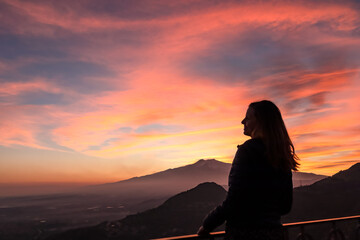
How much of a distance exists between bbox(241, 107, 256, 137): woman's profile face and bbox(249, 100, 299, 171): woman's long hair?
0.9 inches

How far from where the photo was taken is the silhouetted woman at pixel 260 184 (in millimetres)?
1816

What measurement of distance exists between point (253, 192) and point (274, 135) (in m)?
0.37

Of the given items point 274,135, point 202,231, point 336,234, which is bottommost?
point 336,234

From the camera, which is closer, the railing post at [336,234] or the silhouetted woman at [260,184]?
the silhouetted woman at [260,184]

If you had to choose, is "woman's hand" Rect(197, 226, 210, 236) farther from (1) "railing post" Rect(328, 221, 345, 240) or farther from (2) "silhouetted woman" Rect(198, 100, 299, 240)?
(1) "railing post" Rect(328, 221, 345, 240)

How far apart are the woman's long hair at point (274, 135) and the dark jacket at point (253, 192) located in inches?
1.7

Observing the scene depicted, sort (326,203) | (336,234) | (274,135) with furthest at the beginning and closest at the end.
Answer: (326,203) < (336,234) < (274,135)

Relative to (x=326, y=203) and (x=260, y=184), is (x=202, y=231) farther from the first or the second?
(x=326, y=203)

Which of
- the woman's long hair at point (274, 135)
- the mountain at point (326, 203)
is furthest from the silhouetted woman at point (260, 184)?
the mountain at point (326, 203)

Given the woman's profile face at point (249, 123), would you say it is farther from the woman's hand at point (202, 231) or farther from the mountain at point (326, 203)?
the mountain at point (326, 203)

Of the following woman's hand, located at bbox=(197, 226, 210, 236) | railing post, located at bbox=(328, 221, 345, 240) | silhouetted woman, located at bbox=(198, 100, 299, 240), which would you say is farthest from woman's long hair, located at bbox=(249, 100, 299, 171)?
railing post, located at bbox=(328, 221, 345, 240)

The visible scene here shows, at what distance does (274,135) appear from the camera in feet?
6.37

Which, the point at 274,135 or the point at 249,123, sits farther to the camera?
the point at 249,123

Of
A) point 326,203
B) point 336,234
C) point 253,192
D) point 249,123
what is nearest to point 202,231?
point 253,192
